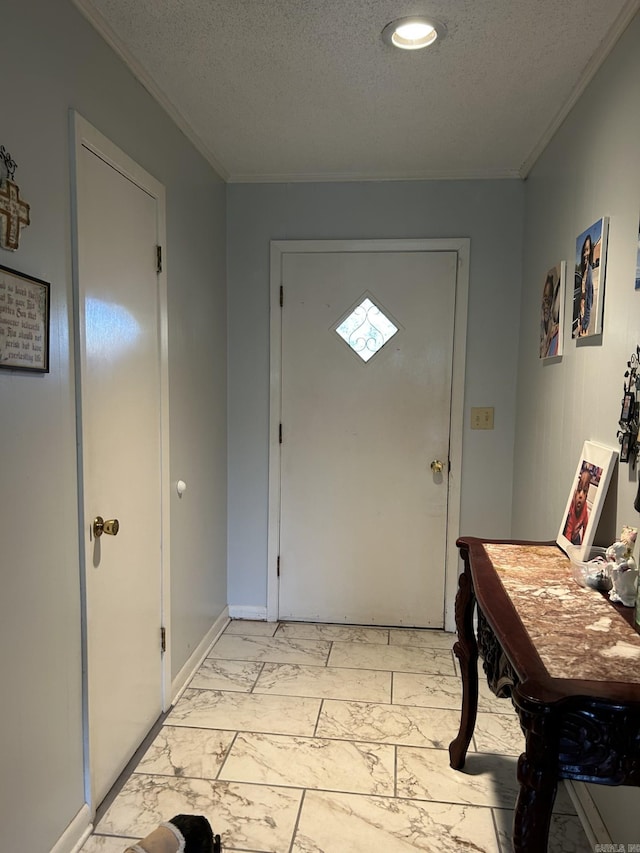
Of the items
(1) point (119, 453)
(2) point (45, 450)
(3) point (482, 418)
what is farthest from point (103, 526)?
(3) point (482, 418)

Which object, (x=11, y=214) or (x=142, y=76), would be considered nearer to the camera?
(x=11, y=214)

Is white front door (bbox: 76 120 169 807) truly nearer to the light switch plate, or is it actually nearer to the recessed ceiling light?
the recessed ceiling light

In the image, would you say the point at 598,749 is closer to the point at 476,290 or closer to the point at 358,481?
the point at 358,481

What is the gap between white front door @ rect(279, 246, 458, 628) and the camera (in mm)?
2920

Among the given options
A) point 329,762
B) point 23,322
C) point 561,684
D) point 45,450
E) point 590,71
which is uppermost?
point 590,71

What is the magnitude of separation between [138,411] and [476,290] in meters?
1.84

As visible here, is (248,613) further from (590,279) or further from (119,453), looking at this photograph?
(590,279)

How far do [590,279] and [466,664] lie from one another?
4.41 ft

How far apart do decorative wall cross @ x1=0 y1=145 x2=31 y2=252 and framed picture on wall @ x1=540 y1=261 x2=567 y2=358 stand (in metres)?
1.79

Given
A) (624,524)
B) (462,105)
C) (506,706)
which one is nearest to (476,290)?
(462,105)

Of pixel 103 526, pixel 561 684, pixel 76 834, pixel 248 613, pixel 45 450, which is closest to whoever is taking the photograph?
pixel 561 684

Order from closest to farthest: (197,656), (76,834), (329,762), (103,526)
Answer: (76,834)
(103,526)
(329,762)
(197,656)

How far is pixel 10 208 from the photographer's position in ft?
4.19

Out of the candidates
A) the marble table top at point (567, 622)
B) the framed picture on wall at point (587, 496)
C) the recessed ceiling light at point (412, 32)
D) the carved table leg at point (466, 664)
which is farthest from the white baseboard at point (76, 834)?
the recessed ceiling light at point (412, 32)
